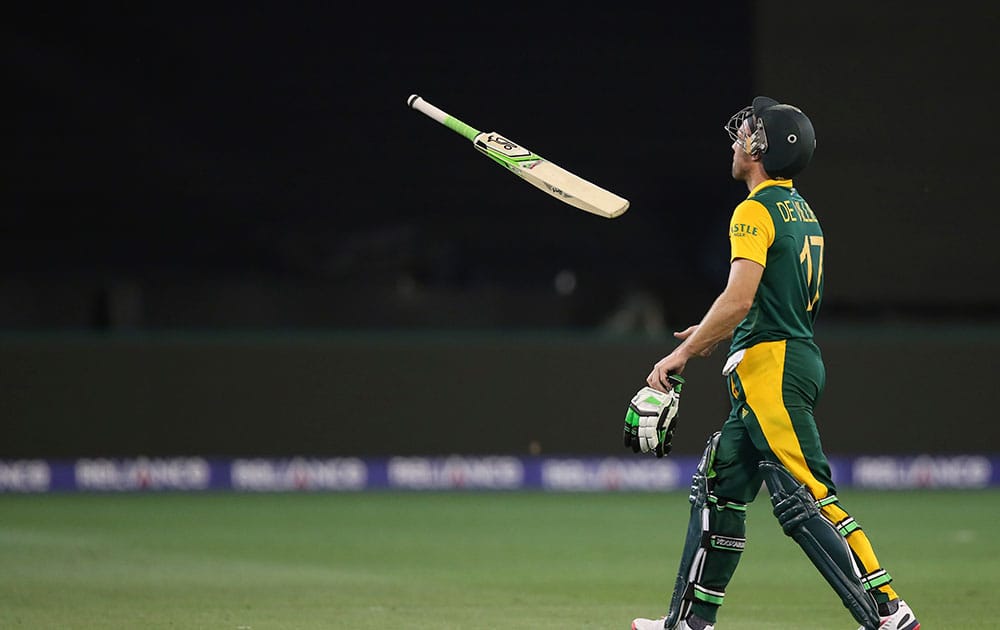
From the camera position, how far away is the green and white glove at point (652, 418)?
191 inches

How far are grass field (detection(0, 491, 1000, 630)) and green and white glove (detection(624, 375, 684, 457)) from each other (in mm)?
1140

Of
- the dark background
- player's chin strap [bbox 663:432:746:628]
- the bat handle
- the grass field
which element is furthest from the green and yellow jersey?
the dark background

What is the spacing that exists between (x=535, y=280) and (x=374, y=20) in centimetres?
217

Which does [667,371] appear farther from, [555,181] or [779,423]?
[555,181]

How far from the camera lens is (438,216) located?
11266mm

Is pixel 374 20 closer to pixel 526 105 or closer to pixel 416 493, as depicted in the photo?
pixel 526 105

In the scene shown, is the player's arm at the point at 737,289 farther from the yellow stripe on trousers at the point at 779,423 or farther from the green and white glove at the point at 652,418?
the yellow stripe on trousers at the point at 779,423

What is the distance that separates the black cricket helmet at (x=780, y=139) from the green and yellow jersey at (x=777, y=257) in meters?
0.07

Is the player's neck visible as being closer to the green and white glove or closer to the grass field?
the green and white glove

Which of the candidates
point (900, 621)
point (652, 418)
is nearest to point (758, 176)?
point (652, 418)

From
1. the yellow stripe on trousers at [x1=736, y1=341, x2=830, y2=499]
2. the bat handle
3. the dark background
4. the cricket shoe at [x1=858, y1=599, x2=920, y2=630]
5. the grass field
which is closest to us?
the cricket shoe at [x1=858, y1=599, x2=920, y2=630]

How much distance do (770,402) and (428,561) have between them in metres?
3.16

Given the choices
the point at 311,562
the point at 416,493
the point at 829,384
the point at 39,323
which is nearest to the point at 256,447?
the point at 416,493

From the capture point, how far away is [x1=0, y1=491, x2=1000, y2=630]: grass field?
6074 mm
